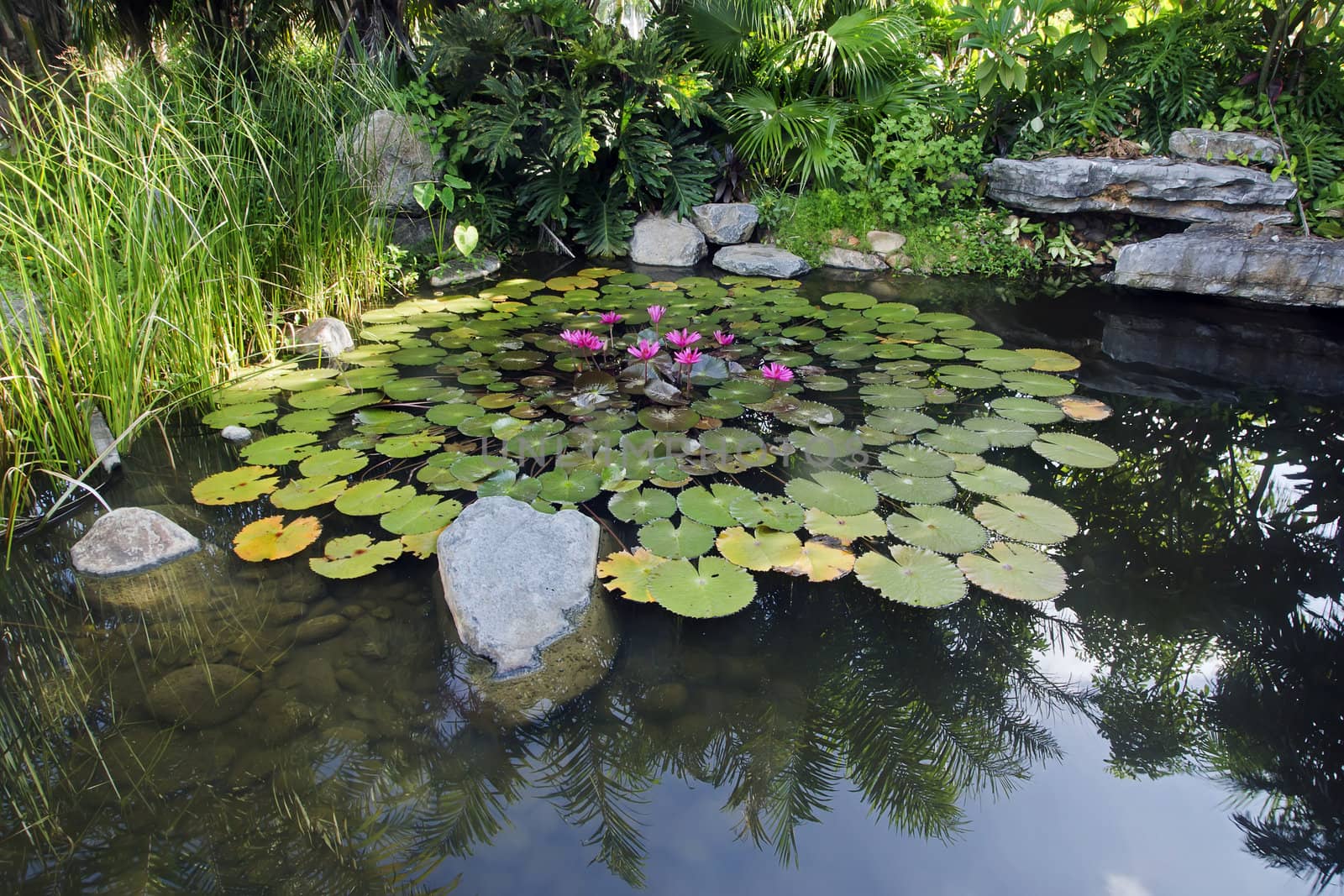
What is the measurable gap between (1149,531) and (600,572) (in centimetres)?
173

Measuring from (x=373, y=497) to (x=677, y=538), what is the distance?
992 millimetres

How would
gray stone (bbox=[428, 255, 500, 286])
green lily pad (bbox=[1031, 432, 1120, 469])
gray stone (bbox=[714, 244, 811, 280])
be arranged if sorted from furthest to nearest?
1. gray stone (bbox=[714, 244, 811, 280])
2. gray stone (bbox=[428, 255, 500, 286])
3. green lily pad (bbox=[1031, 432, 1120, 469])

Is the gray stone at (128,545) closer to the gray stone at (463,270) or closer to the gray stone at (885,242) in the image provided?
the gray stone at (463,270)

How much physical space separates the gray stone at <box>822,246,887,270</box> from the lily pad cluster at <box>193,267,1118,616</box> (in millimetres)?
1326

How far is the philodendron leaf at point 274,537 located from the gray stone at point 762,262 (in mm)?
3536

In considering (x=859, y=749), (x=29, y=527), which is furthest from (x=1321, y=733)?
(x=29, y=527)

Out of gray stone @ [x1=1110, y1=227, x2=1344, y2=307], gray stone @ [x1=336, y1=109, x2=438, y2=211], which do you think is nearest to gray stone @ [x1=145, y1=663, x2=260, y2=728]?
gray stone @ [x1=336, y1=109, x2=438, y2=211]

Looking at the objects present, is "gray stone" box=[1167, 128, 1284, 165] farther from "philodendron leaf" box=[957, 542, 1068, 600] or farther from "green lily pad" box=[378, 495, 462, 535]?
"green lily pad" box=[378, 495, 462, 535]

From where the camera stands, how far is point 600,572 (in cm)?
223

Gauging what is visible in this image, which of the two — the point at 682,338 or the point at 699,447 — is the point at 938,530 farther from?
the point at 682,338

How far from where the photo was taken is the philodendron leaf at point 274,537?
231cm

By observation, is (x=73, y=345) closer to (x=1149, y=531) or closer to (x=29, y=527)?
(x=29, y=527)

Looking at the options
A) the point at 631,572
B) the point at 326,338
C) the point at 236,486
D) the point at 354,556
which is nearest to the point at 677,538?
the point at 631,572

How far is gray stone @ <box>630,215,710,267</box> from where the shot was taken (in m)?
5.52
